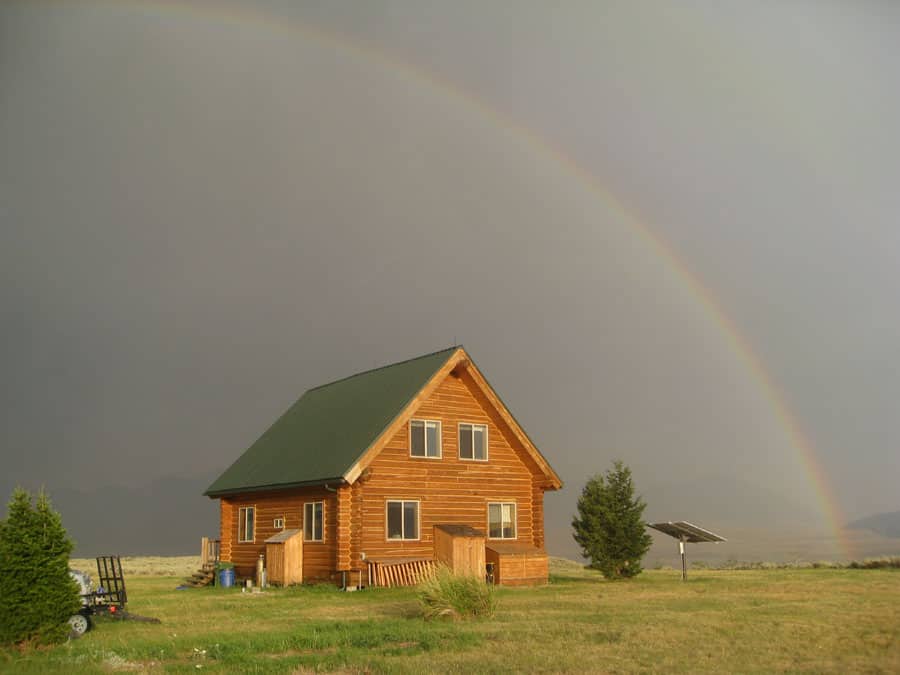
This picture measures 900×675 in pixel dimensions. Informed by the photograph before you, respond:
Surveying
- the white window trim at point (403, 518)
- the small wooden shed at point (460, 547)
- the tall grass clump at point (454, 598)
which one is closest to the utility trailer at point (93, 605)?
the tall grass clump at point (454, 598)

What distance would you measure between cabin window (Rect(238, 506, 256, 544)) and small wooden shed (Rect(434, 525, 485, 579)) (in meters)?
9.87

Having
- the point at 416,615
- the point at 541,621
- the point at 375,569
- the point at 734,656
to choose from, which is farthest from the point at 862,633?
the point at 375,569

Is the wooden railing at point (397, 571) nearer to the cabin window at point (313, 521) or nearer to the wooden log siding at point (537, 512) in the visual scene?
the cabin window at point (313, 521)

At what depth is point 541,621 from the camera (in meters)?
20.8

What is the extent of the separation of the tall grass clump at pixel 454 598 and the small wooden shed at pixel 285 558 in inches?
594

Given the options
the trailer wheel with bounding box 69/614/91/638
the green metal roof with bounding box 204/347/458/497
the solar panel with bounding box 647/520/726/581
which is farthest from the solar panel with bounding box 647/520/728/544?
the trailer wheel with bounding box 69/614/91/638

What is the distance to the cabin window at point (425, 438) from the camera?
121 feet

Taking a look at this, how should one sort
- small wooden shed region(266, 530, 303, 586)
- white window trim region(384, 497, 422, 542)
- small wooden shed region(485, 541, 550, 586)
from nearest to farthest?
white window trim region(384, 497, 422, 542) < small wooden shed region(266, 530, 303, 586) < small wooden shed region(485, 541, 550, 586)

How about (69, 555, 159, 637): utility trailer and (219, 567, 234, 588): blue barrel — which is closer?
(69, 555, 159, 637): utility trailer

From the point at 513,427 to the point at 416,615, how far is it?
17.2 meters

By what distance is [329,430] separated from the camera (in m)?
39.2

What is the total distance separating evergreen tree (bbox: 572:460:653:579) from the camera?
123 feet

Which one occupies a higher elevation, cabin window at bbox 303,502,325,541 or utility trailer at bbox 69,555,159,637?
cabin window at bbox 303,502,325,541

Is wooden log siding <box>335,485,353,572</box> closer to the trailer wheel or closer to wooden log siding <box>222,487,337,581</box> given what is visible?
wooden log siding <box>222,487,337,581</box>
